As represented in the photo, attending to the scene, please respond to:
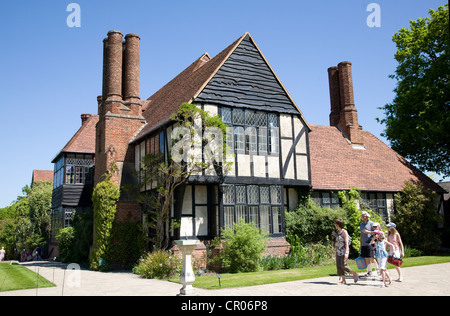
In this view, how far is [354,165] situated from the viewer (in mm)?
21062

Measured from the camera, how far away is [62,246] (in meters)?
21.8

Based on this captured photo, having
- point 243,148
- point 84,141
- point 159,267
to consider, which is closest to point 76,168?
point 84,141

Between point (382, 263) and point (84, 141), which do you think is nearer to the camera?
point (382, 263)

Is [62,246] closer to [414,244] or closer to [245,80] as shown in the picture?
[245,80]

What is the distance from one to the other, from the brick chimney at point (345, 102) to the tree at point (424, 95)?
4.40 m

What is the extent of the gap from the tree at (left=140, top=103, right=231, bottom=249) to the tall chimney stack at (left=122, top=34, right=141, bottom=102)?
581cm

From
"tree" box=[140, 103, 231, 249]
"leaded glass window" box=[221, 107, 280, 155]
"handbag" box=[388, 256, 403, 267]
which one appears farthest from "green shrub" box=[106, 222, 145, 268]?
"handbag" box=[388, 256, 403, 267]

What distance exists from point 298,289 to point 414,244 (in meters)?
12.9

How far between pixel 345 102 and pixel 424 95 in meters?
5.17

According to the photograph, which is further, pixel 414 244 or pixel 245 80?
pixel 414 244

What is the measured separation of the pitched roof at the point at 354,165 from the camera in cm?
1934

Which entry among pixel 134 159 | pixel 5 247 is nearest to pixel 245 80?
pixel 134 159

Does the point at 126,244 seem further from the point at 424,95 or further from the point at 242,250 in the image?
the point at 424,95

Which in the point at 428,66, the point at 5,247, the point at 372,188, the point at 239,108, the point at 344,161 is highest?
the point at 428,66
